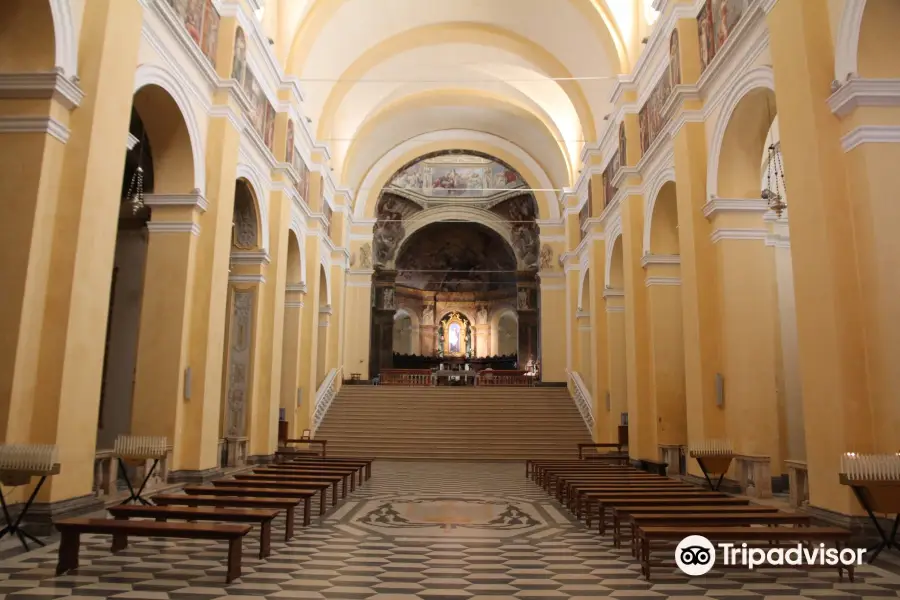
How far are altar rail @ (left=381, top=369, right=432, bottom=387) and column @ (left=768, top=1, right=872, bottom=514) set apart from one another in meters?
18.2

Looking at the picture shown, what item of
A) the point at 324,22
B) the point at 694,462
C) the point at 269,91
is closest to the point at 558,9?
the point at 324,22

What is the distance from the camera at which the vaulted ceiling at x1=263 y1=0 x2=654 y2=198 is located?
1394 centimetres

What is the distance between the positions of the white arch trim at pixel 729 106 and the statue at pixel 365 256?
15820mm

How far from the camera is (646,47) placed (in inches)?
476

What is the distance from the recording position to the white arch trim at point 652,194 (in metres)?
11.4

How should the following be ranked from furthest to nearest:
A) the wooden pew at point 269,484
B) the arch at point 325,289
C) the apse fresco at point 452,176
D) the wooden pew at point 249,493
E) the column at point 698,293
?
the apse fresco at point 452,176, the arch at point 325,289, the column at point 698,293, the wooden pew at point 269,484, the wooden pew at point 249,493

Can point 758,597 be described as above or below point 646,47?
below

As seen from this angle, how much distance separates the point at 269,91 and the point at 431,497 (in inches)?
327

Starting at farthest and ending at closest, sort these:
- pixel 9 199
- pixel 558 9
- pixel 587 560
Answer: pixel 558 9, pixel 9 199, pixel 587 560

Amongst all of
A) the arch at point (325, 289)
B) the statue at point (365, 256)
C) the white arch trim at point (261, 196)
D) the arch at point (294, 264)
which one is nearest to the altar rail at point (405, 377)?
the statue at point (365, 256)

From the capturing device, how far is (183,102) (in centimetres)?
908

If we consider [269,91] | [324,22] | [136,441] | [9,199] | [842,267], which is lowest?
[136,441]

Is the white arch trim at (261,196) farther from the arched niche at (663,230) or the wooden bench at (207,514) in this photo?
the wooden bench at (207,514)

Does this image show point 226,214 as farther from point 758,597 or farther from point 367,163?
point 367,163
